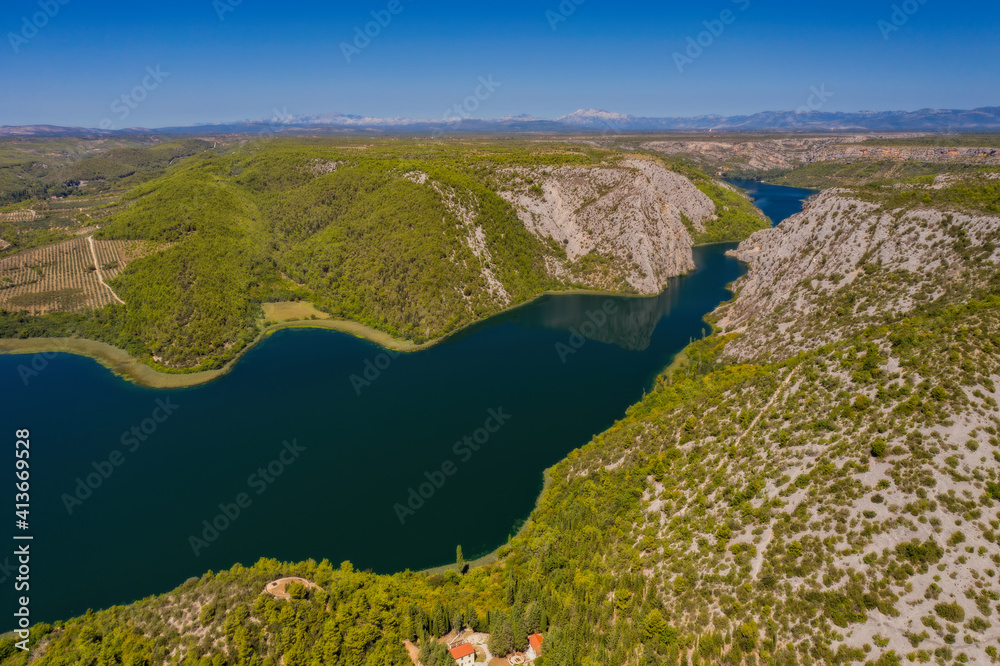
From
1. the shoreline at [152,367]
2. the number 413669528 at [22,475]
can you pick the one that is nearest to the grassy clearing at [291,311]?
the shoreline at [152,367]

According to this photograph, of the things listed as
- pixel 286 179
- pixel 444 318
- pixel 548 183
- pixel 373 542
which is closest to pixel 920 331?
pixel 373 542

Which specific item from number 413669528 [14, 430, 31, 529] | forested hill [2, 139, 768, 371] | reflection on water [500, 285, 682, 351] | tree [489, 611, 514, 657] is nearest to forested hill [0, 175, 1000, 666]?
tree [489, 611, 514, 657]

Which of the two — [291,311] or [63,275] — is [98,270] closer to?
[63,275]

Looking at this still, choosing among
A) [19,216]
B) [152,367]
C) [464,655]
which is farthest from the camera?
[19,216]

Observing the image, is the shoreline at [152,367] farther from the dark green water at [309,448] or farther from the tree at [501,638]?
the tree at [501,638]

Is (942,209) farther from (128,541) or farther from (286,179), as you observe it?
(286,179)

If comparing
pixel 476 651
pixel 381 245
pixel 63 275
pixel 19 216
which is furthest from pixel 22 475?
pixel 19 216

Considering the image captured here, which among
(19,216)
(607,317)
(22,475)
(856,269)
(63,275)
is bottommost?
(22,475)
